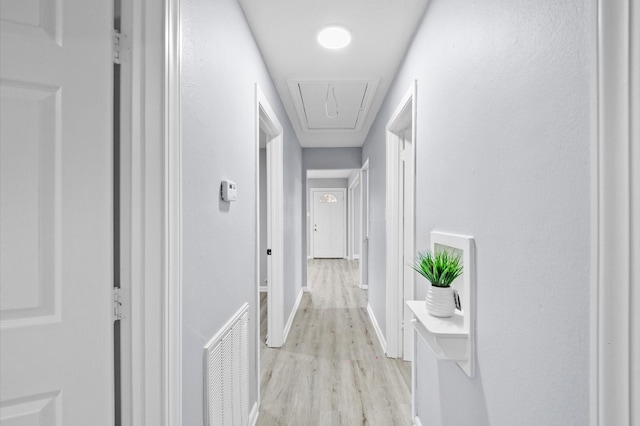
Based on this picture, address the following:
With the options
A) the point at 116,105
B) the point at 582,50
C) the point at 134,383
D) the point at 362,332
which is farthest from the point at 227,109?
the point at 362,332

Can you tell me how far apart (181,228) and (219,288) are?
0.45m

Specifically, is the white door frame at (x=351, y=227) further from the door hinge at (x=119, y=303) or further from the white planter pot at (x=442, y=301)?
the door hinge at (x=119, y=303)

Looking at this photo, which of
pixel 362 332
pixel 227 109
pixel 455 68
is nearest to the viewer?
pixel 455 68

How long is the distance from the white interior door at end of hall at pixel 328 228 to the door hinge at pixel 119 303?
729 centimetres

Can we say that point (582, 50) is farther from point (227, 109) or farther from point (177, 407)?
point (177, 407)

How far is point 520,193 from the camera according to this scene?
750 millimetres

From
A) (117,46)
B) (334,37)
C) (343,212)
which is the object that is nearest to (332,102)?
(334,37)

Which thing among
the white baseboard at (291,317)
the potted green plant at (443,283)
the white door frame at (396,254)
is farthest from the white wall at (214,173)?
the white door frame at (396,254)

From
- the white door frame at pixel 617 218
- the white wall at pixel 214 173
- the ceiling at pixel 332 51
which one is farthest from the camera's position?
the ceiling at pixel 332 51

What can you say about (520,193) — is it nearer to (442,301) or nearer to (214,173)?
(442,301)

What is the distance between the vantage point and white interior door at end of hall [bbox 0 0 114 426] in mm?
688

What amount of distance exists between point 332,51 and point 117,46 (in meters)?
1.45

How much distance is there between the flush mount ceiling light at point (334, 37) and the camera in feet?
5.58

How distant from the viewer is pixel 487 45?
0.92 m
